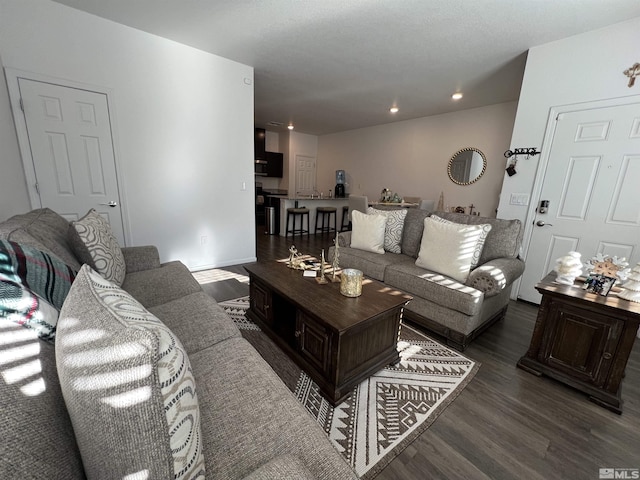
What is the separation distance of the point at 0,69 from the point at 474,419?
434 cm

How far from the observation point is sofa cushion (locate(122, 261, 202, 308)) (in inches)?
64.2

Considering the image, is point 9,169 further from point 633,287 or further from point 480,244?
point 633,287

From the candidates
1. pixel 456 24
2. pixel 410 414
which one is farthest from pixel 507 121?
pixel 410 414

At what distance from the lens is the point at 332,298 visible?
5.40ft

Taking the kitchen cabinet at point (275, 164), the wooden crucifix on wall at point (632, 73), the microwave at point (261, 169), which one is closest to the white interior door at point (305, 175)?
the kitchen cabinet at point (275, 164)

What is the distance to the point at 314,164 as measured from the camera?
806 centimetres

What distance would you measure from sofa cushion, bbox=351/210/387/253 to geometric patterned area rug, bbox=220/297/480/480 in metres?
1.07

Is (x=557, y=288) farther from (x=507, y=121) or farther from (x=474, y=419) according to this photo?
(x=507, y=121)

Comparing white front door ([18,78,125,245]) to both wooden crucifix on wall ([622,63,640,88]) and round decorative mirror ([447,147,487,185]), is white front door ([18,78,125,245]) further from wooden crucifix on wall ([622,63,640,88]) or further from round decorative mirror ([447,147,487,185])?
round decorative mirror ([447,147,487,185])

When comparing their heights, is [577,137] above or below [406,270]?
above

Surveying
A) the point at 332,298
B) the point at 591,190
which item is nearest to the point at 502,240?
the point at 591,190

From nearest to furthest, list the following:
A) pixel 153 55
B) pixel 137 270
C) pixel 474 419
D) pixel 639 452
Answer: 1. pixel 639 452
2. pixel 474 419
3. pixel 137 270
4. pixel 153 55

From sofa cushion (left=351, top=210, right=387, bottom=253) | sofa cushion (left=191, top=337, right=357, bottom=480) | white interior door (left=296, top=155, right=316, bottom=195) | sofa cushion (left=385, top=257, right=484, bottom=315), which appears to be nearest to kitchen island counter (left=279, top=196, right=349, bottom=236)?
white interior door (left=296, top=155, right=316, bottom=195)

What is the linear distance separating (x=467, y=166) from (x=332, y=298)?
15.1ft
